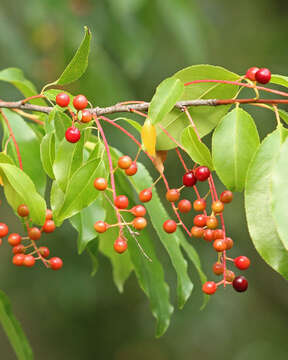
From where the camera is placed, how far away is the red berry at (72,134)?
108 cm

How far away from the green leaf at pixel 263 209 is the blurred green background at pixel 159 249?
2.19m

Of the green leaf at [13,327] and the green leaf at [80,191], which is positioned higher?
the green leaf at [80,191]

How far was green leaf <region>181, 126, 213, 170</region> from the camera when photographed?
1079 millimetres

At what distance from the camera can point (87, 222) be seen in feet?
Result: 4.30

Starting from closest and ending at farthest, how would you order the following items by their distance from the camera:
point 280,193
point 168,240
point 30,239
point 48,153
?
point 280,193
point 48,153
point 30,239
point 168,240

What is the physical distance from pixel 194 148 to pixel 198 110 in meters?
0.15

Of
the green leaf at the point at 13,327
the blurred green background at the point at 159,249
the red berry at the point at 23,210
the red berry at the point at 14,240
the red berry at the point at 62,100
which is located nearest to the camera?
the red berry at the point at 62,100

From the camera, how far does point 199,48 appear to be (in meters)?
3.25

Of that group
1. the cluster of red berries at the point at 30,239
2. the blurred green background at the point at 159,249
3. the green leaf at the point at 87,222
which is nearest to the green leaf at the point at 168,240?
the green leaf at the point at 87,222

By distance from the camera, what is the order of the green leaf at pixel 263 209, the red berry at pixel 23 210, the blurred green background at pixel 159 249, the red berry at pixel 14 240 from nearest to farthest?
1. the green leaf at pixel 263 209
2. the red berry at pixel 23 210
3. the red berry at pixel 14 240
4. the blurred green background at pixel 159 249

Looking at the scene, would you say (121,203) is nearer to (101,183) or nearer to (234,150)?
(101,183)

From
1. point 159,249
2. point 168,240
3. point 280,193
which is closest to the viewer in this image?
point 280,193

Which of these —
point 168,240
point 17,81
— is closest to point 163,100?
point 168,240

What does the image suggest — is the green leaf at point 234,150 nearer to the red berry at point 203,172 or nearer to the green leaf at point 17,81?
the red berry at point 203,172
